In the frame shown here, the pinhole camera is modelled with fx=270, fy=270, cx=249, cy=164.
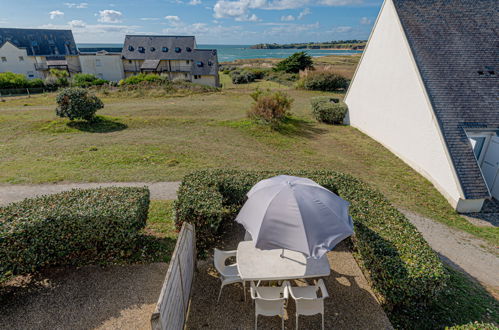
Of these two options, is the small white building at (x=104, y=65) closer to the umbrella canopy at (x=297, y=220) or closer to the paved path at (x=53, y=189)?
the paved path at (x=53, y=189)

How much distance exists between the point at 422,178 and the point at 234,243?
A: 10.6 metres

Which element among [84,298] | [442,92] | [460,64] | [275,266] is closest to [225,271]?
[275,266]

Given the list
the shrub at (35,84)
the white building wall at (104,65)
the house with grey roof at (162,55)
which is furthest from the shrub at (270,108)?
the white building wall at (104,65)

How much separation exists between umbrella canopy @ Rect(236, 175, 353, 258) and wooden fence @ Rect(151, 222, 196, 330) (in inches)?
52.7

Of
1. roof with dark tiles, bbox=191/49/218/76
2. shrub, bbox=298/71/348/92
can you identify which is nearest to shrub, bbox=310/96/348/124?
shrub, bbox=298/71/348/92

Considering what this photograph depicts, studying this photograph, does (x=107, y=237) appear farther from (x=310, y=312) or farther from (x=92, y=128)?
(x=92, y=128)

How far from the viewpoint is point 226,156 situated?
1514cm

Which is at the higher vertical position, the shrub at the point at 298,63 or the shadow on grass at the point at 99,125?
the shrub at the point at 298,63

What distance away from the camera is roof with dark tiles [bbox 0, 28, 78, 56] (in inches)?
2156

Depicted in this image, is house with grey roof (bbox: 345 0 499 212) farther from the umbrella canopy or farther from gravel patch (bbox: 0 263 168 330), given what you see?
gravel patch (bbox: 0 263 168 330)

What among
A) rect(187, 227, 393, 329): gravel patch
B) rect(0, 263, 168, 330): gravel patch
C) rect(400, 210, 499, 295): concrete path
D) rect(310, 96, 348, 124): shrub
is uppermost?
rect(310, 96, 348, 124): shrub

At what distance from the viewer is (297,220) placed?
5.27 meters

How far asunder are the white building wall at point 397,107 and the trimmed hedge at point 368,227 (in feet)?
18.9

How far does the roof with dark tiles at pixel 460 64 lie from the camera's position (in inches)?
461
